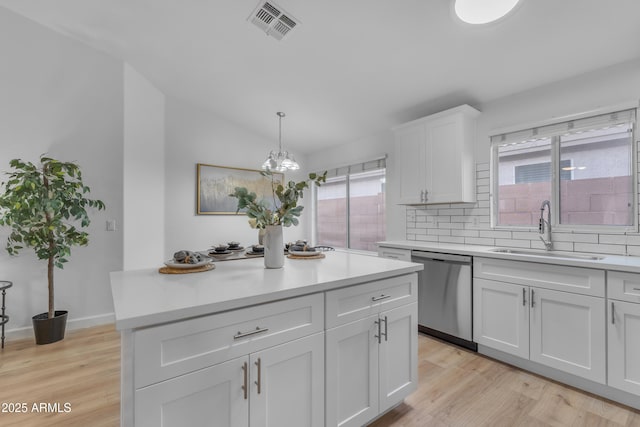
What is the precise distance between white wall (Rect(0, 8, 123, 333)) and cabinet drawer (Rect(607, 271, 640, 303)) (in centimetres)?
441

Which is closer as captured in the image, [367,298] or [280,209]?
[367,298]

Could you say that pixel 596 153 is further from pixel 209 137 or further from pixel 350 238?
pixel 209 137

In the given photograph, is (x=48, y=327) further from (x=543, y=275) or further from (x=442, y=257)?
(x=543, y=275)

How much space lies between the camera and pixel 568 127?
2422 mm

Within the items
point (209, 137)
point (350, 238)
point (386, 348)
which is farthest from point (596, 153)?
point (209, 137)

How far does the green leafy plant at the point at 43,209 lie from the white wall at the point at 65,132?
0.23 metres

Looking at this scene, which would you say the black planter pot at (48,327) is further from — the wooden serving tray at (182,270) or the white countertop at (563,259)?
the white countertop at (563,259)

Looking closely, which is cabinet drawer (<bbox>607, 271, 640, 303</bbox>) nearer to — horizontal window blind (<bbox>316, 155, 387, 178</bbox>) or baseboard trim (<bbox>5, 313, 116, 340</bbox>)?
horizontal window blind (<bbox>316, 155, 387, 178</bbox>)

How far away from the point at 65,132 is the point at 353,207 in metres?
3.67

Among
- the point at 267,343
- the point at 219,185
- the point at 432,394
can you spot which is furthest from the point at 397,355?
the point at 219,185

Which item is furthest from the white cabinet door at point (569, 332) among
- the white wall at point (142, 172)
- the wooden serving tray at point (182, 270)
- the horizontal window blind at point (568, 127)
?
the white wall at point (142, 172)

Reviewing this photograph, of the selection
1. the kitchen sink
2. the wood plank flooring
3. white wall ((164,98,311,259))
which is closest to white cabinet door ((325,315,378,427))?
the wood plank flooring

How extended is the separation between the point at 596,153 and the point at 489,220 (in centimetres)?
96

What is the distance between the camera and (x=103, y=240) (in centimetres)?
323
